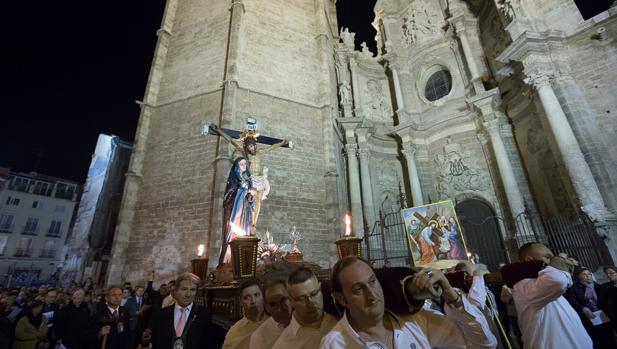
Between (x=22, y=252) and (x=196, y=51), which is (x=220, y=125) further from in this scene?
(x=22, y=252)

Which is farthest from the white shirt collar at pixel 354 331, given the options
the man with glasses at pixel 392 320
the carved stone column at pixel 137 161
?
the carved stone column at pixel 137 161

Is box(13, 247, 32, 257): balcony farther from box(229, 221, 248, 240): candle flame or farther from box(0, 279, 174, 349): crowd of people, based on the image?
box(229, 221, 248, 240): candle flame

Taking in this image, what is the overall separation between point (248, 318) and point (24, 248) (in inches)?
1269

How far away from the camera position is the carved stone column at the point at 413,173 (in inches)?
481

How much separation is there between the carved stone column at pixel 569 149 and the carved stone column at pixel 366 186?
631cm

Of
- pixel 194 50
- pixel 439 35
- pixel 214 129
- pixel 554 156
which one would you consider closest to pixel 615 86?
pixel 554 156

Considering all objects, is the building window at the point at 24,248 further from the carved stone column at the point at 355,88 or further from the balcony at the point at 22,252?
the carved stone column at the point at 355,88

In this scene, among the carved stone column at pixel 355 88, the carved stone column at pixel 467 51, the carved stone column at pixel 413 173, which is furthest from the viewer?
the carved stone column at pixel 355 88

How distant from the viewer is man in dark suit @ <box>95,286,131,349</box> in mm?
3232

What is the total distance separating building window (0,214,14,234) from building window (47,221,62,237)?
2.72 metres

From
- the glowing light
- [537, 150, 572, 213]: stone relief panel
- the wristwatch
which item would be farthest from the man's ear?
[537, 150, 572, 213]: stone relief panel

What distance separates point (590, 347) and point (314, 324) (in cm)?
218

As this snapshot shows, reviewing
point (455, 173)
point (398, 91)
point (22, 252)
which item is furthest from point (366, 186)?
point (22, 252)

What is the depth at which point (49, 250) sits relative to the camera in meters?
25.7
